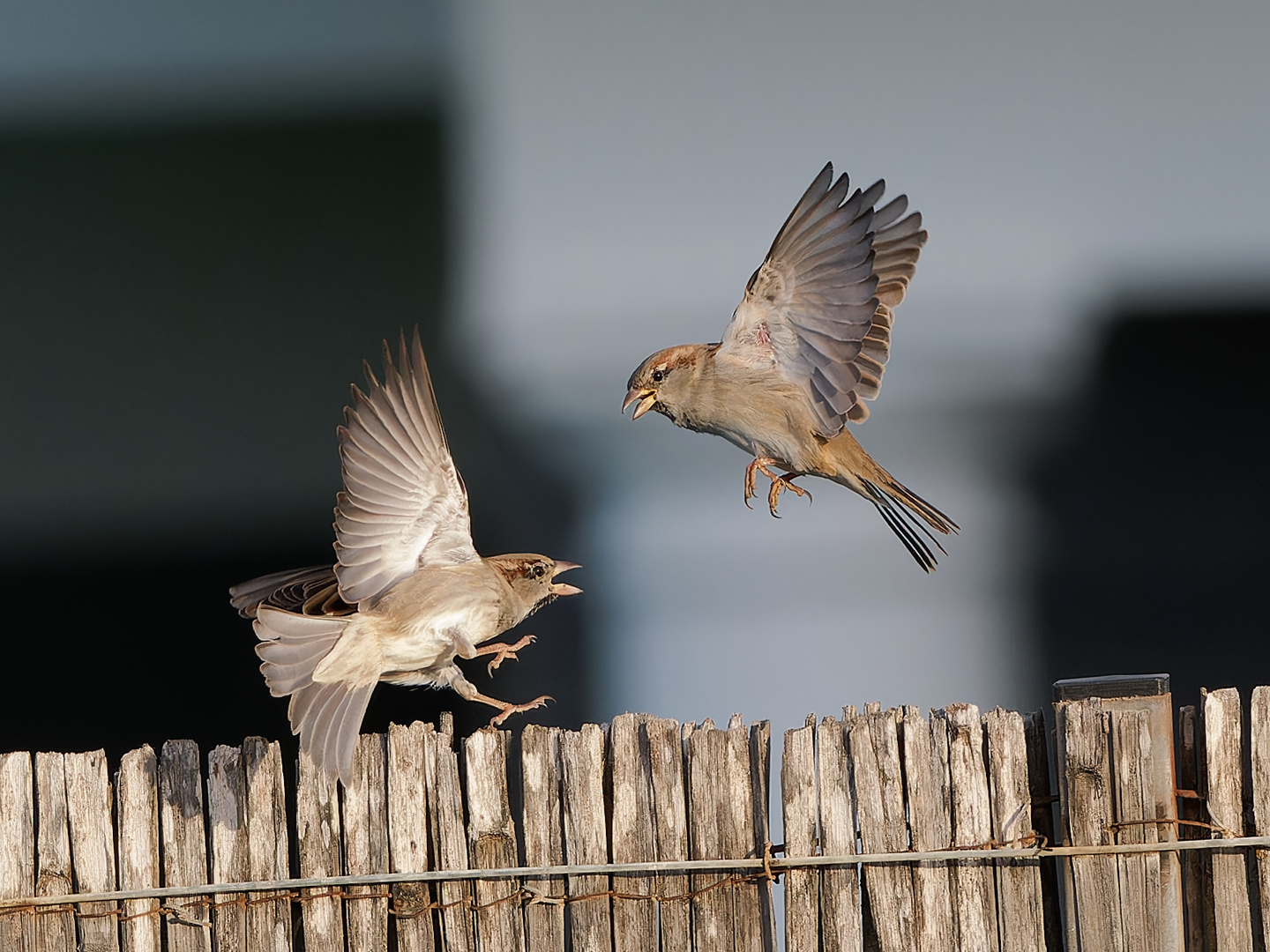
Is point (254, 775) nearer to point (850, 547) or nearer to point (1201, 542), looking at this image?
point (850, 547)

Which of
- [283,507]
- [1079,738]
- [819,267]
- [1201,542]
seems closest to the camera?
[1079,738]

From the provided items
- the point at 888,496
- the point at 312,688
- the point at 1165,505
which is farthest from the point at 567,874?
the point at 1165,505

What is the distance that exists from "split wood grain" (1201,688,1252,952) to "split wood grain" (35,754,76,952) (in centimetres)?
202

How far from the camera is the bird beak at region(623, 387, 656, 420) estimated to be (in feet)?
9.42

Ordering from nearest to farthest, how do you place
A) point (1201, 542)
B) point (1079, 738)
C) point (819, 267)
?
1. point (1079, 738)
2. point (819, 267)
3. point (1201, 542)

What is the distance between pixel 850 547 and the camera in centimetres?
482

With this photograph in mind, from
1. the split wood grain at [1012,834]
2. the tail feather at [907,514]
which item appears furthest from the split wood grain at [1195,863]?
the tail feather at [907,514]

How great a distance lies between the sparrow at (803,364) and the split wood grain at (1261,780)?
2.05ft

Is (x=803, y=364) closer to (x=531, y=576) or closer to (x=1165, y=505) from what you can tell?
(x=531, y=576)

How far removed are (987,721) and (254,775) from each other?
1.30m

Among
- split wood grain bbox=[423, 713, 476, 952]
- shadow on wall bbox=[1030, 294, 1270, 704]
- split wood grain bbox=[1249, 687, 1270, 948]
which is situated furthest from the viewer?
shadow on wall bbox=[1030, 294, 1270, 704]

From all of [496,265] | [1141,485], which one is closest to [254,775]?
[496,265]

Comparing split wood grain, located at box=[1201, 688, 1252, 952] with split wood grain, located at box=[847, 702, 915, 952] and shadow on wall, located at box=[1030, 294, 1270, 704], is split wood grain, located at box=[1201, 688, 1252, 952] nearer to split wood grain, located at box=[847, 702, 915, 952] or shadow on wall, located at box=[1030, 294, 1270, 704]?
split wood grain, located at box=[847, 702, 915, 952]

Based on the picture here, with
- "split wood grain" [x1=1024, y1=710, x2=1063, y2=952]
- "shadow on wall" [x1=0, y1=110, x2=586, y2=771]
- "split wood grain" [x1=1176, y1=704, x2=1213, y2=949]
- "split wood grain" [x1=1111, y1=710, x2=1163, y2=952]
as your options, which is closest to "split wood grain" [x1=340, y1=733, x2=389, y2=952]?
"split wood grain" [x1=1024, y1=710, x2=1063, y2=952]
